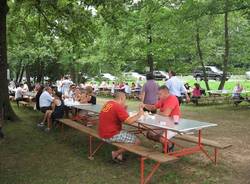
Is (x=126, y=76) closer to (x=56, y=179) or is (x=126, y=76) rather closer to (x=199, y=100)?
(x=199, y=100)

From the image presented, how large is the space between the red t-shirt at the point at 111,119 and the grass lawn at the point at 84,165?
64cm

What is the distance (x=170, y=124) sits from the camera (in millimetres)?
6500

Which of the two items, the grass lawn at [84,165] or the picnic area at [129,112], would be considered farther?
the picnic area at [129,112]

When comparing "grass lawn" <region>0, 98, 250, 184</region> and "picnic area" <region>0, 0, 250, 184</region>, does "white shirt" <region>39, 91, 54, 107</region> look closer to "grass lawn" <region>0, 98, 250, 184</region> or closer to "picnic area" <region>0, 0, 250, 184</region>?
"picnic area" <region>0, 0, 250, 184</region>

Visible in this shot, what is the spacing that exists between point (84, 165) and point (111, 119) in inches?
40.4

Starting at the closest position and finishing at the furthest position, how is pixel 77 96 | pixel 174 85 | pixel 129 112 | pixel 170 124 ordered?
pixel 170 124, pixel 129 112, pixel 174 85, pixel 77 96

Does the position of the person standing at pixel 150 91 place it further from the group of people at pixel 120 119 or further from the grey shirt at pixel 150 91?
the group of people at pixel 120 119

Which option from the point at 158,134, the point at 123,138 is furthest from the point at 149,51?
the point at 123,138

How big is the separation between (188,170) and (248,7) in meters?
10.1

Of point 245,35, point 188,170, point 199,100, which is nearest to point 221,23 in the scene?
point 245,35

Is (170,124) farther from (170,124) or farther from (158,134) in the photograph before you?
(158,134)

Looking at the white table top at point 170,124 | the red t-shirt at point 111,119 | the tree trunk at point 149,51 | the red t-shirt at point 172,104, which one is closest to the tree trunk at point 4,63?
the red t-shirt at point 111,119

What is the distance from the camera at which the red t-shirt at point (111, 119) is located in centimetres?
661

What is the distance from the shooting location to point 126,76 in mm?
32188
